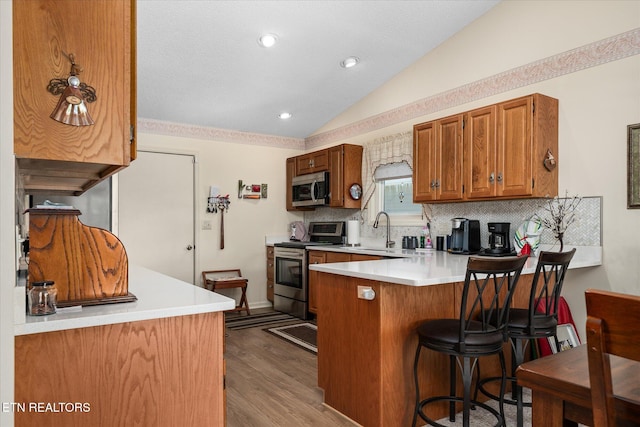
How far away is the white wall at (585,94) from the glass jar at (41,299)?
11.0 feet

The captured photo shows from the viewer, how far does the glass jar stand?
1.27 meters

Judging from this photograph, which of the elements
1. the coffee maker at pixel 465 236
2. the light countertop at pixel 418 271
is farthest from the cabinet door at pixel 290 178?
the light countertop at pixel 418 271

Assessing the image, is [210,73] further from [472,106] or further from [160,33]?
[472,106]

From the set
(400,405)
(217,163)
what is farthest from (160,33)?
(400,405)

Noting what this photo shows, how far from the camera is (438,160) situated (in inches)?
151

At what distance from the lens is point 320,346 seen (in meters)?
2.72

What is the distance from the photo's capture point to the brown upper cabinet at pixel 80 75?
46.6 inches

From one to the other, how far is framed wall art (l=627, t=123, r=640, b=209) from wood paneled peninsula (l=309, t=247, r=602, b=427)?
90cm

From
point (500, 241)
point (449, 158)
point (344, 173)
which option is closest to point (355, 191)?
point (344, 173)

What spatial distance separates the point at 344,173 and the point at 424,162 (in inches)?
54.1

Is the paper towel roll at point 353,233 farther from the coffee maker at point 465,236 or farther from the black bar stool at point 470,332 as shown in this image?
the black bar stool at point 470,332

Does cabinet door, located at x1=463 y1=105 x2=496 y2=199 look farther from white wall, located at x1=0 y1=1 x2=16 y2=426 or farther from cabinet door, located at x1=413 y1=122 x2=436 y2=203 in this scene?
white wall, located at x1=0 y1=1 x2=16 y2=426

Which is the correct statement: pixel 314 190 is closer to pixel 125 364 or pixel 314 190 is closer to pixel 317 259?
pixel 317 259

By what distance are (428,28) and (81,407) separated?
391cm
